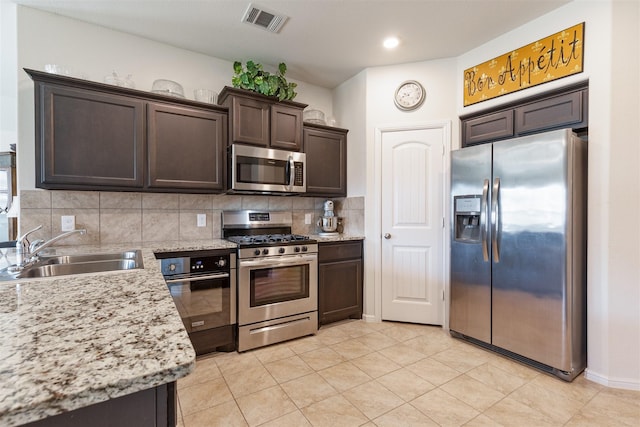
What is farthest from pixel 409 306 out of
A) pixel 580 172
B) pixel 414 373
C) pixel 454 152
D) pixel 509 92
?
pixel 509 92

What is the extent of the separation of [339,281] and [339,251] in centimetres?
31

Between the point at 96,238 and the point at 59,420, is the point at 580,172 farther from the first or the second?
the point at 96,238

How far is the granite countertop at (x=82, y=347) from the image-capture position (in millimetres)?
463

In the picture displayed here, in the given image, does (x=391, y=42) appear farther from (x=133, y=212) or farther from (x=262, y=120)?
(x=133, y=212)

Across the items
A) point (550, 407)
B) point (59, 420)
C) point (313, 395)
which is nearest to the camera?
point (59, 420)

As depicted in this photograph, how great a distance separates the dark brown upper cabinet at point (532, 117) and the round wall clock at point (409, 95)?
47 cm

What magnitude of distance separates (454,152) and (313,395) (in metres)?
2.27

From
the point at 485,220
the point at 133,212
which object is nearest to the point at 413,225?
the point at 485,220

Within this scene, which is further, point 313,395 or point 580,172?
point 580,172

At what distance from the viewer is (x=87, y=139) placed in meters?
2.16

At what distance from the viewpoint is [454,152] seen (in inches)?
105

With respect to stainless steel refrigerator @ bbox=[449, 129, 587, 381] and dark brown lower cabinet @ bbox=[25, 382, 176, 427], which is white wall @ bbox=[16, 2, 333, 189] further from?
stainless steel refrigerator @ bbox=[449, 129, 587, 381]

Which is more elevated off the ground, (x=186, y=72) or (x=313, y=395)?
(x=186, y=72)

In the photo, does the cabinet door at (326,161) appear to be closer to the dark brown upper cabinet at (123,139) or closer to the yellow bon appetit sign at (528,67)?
the dark brown upper cabinet at (123,139)
